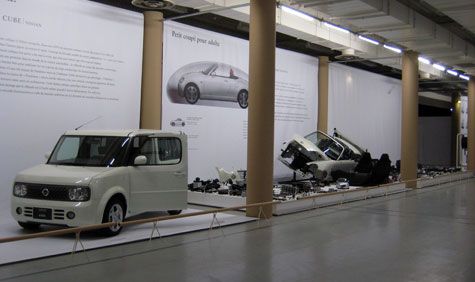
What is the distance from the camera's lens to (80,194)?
7055 millimetres

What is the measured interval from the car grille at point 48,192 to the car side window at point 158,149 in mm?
1282

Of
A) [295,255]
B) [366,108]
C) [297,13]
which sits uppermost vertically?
[297,13]

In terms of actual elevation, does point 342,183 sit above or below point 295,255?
above

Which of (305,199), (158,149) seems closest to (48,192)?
(158,149)

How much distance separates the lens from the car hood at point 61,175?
7094 millimetres

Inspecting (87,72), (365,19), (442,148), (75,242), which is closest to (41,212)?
(75,242)

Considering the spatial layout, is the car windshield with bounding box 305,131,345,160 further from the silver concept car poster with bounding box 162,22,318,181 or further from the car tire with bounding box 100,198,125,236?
the car tire with bounding box 100,198,125,236

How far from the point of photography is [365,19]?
40.5 ft

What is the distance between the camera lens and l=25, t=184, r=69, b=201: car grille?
7.07 meters

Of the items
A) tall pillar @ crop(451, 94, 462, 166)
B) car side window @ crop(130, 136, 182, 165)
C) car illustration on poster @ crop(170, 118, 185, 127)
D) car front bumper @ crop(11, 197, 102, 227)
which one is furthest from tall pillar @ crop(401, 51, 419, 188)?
tall pillar @ crop(451, 94, 462, 166)

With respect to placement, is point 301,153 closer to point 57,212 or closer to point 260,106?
point 260,106

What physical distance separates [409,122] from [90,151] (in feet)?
39.6

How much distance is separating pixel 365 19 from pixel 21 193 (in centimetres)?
901

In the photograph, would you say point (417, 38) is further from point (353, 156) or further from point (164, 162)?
point (164, 162)
